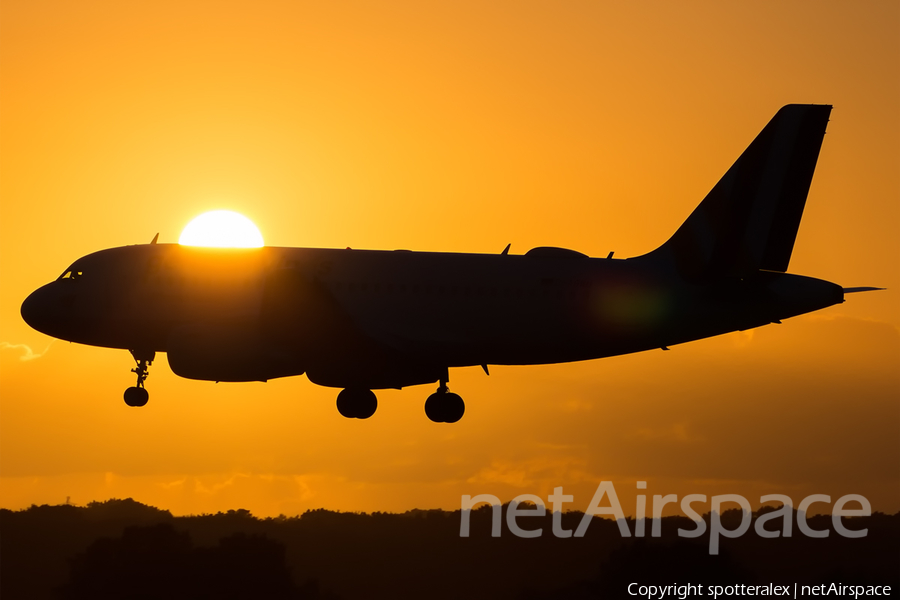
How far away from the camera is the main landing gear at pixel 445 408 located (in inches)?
1506

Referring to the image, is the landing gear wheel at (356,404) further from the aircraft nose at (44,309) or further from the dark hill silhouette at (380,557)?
the dark hill silhouette at (380,557)

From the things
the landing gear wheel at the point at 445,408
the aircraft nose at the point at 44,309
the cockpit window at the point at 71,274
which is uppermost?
the cockpit window at the point at 71,274

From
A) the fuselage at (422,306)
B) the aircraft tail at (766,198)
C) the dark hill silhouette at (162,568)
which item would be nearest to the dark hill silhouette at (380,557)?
the dark hill silhouette at (162,568)

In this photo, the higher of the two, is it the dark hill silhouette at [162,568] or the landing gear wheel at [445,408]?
the dark hill silhouette at [162,568]

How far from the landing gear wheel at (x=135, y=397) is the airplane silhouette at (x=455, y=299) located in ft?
0.15

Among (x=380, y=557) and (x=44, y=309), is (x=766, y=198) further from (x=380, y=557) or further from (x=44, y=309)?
(x=380, y=557)

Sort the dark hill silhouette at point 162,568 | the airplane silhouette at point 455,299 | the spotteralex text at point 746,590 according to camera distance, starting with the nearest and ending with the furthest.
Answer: the airplane silhouette at point 455,299 → the spotteralex text at point 746,590 → the dark hill silhouette at point 162,568

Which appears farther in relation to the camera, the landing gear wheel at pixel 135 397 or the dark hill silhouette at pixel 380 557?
the dark hill silhouette at pixel 380 557

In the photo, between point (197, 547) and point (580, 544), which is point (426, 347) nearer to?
point (197, 547)

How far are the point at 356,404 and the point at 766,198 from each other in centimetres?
1648

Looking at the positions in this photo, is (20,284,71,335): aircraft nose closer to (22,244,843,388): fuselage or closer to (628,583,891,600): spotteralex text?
(22,244,843,388): fuselage

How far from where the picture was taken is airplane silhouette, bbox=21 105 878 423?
32406 mm

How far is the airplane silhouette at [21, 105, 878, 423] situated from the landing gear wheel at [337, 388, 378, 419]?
3.4 inches

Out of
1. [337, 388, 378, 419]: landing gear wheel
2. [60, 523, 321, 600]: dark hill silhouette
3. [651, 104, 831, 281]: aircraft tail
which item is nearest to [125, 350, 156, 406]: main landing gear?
[337, 388, 378, 419]: landing gear wheel
